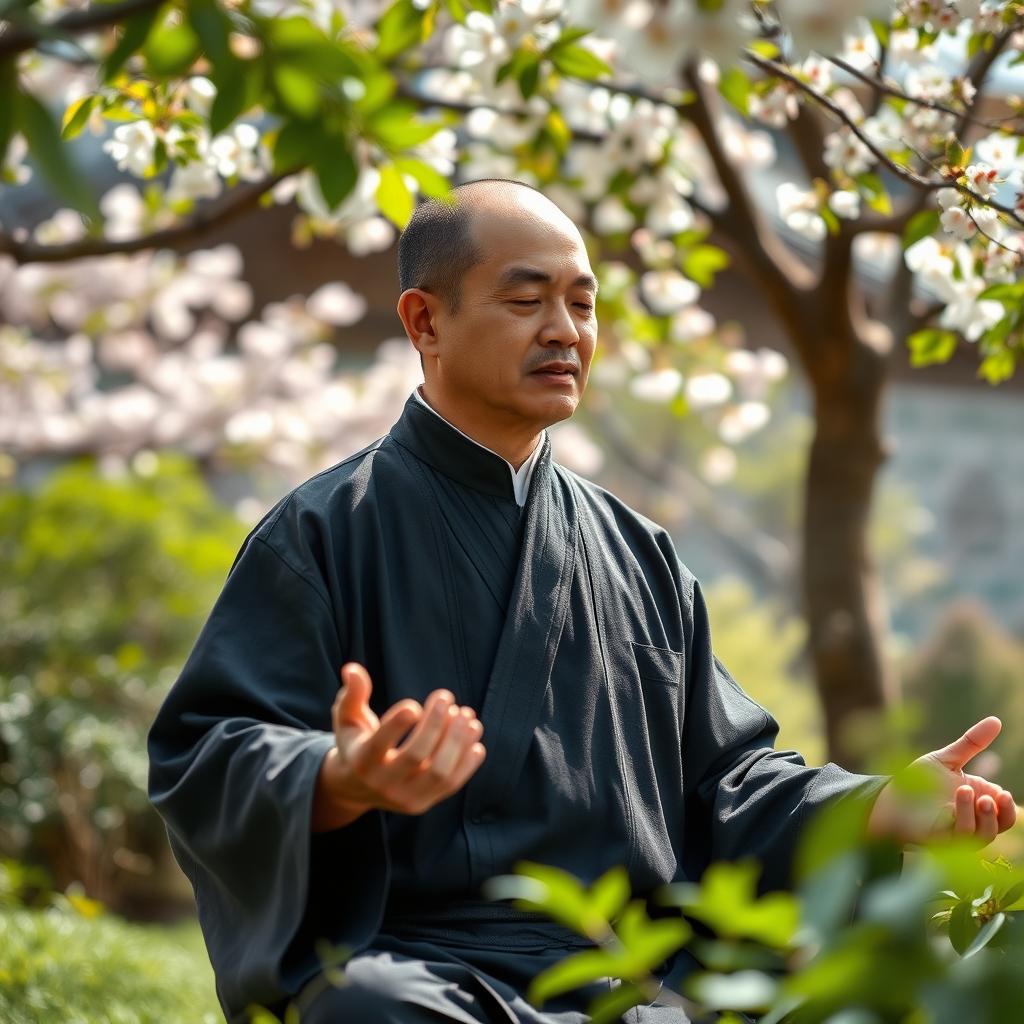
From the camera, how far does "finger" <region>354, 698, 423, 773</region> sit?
1.58m

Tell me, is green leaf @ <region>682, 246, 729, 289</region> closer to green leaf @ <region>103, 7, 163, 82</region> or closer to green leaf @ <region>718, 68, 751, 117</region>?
green leaf @ <region>718, 68, 751, 117</region>

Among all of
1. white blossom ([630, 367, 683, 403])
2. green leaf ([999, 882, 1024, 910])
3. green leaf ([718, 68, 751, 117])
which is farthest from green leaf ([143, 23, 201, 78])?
white blossom ([630, 367, 683, 403])

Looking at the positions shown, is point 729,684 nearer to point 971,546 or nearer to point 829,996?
point 829,996

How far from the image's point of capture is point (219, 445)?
8734 mm

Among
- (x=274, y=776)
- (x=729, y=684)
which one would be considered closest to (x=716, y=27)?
(x=274, y=776)

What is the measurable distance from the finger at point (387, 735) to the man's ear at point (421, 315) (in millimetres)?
997

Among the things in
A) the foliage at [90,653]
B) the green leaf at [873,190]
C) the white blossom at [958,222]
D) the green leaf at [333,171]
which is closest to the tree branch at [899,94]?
the white blossom at [958,222]

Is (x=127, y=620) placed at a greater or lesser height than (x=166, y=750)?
lesser

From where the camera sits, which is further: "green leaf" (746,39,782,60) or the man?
"green leaf" (746,39,782,60)

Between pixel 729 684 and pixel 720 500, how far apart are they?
15532mm

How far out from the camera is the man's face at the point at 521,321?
236cm

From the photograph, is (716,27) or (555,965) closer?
(716,27)

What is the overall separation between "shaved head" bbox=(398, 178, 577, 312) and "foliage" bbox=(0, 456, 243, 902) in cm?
356

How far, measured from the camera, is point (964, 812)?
2.04 meters
